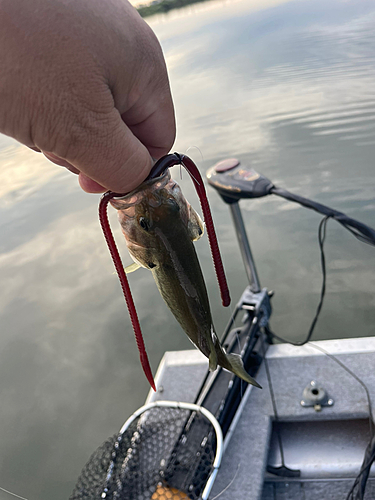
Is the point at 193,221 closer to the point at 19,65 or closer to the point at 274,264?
the point at 19,65

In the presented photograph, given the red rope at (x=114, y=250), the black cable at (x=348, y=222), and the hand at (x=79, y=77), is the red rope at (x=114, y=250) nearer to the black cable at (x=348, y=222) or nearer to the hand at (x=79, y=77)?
the hand at (x=79, y=77)

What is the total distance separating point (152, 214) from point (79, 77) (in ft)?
0.92

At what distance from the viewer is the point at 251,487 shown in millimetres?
1847

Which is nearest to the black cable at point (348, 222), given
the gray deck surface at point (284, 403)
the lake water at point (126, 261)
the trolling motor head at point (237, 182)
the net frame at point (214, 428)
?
the trolling motor head at point (237, 182)

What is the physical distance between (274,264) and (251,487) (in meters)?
2.66

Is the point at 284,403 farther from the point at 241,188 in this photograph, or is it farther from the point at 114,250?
the point at 114,250

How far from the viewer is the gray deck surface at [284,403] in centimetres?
191

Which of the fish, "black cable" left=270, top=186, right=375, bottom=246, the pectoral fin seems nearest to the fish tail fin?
the fish

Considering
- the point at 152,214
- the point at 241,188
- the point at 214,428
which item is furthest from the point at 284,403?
the point at 152,214

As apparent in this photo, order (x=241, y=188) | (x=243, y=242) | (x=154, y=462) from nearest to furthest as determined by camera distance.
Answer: (x=154, y=462)
(x=241, y=188)
(x=243, y=242)

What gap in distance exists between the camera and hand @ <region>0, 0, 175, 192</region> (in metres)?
0.43

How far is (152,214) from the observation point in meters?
0.69

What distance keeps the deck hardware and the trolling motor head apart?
1121 mm

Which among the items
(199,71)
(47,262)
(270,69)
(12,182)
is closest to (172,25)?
(199,71)
